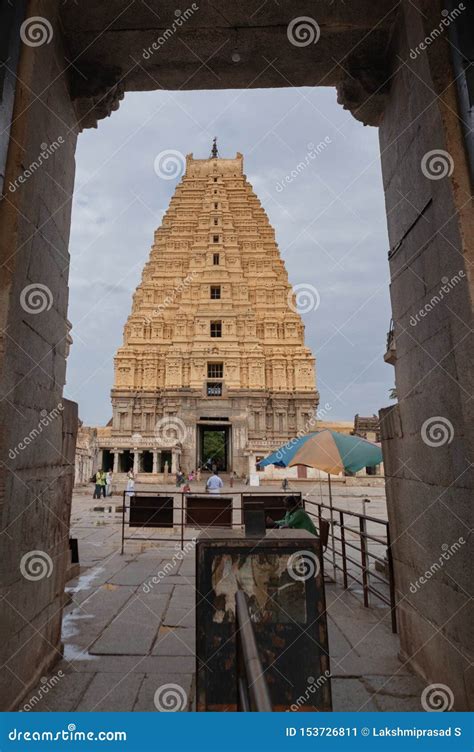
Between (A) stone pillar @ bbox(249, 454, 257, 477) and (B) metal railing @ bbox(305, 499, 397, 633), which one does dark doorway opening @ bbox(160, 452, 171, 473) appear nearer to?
(A) stone pillar @ bbox(249, 454, 257, 477)

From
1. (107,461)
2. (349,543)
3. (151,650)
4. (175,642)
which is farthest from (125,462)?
(151,650)

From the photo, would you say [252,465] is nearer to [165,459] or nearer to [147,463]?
[165,459]

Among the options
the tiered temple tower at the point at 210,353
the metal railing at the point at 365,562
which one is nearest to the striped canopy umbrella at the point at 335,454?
the metal railing at the point at 365,562

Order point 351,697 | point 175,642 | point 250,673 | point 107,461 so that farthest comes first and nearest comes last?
point 107,461 → point 175,642 → point 351,697 → point 250,673

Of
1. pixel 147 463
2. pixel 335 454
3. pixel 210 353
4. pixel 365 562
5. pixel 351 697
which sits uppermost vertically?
pixel 210 353

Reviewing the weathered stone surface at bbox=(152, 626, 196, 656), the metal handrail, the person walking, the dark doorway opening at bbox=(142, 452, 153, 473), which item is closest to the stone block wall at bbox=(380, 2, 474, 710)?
the metal handrail

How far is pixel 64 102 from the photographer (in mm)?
3635

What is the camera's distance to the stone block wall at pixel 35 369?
8.12 feet

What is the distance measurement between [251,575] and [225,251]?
36.6 meters

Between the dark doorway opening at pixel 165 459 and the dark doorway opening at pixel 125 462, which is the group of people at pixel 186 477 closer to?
the dark doorway opening at pixel 165 459

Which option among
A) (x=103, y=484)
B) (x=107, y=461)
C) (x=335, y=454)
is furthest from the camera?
(x=107, y=461)

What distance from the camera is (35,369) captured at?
297cm

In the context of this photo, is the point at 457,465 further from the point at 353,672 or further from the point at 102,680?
the point at 102,680

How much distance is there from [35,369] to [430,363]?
108 inches
